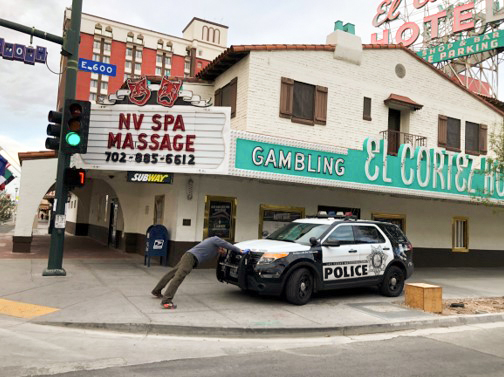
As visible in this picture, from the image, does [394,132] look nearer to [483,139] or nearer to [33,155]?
[483,139]

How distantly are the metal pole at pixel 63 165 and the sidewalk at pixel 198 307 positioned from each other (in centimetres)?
44

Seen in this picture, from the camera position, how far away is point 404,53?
693 inches

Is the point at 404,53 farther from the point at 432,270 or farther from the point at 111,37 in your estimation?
the point at 111,37

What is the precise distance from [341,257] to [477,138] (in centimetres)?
1331

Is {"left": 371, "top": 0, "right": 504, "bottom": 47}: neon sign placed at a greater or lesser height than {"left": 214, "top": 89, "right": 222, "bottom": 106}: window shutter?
greater

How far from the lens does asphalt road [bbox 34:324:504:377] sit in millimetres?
5312

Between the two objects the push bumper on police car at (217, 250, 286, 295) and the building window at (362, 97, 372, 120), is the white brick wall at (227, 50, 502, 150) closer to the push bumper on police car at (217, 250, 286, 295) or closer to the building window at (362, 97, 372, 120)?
the building window at (362, 97, 372, 120)

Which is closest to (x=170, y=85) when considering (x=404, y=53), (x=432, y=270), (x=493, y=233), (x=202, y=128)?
(x=202, y=128)

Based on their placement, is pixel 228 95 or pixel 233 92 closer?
pixel 233 92

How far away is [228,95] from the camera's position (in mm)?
15484

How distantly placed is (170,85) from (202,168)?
8.40 feet

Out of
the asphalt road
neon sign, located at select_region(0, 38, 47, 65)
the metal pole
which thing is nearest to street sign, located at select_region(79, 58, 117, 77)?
the metal pole

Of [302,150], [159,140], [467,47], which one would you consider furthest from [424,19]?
[159,140]

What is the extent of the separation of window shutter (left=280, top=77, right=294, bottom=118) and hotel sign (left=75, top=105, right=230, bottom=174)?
2887 mm
